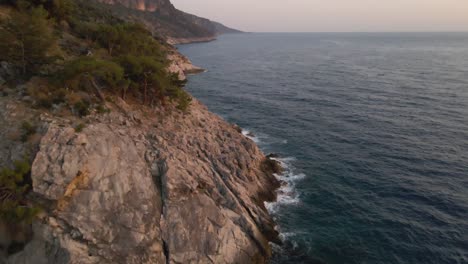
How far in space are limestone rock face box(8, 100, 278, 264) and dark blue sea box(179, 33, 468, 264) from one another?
703cm

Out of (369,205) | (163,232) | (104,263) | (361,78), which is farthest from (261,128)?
(361,78)

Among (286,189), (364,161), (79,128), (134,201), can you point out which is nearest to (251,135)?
(286,189)

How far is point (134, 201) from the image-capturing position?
26625 millimetres

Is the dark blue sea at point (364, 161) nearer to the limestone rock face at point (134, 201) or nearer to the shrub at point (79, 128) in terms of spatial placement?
the limestone rock face at point (134, 201)

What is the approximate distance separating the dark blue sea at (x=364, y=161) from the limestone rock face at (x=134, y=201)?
23.1ft

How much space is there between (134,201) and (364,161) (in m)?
38.4

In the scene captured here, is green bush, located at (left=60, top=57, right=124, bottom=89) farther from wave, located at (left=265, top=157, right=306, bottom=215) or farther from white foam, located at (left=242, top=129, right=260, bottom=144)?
white foam, located at (left=242, top=129, right=260, bottom=144)

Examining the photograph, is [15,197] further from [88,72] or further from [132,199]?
[88,72]

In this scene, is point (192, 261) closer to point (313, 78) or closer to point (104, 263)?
point (104, 263)

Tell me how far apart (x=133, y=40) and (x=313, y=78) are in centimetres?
7514

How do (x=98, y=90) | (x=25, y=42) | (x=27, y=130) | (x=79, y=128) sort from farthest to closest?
(x=98, y=90)
(x=25, y=42)
(x=79, y=128)
(x=27, y=130)

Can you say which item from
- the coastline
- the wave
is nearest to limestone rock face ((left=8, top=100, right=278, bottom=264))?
the coastline

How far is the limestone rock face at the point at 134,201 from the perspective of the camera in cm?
2330

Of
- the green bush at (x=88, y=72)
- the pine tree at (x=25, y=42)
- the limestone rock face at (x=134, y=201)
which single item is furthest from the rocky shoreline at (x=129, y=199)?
the pine tree at (x=25, y=42)
